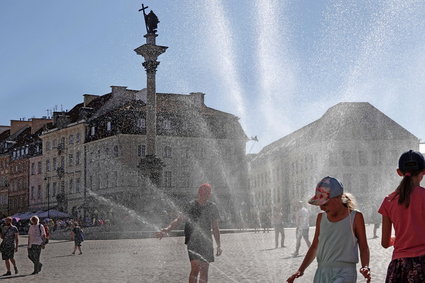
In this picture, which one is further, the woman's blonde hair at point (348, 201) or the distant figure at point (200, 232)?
the distant figure at point (200, 232)

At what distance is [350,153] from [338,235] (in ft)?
249

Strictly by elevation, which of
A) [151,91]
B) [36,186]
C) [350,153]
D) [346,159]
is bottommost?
[36,186]

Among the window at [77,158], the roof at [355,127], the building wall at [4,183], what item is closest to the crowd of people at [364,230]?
the roof at [355,127]

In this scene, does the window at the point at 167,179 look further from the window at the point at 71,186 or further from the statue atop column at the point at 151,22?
the statue atop column at the point at 151,22

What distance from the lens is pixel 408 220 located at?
5570 millimetres

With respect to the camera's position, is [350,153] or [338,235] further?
[350,153]

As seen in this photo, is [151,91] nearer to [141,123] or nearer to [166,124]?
[166,124]

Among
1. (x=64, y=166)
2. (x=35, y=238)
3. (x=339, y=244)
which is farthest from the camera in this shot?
(x=64, y=166)

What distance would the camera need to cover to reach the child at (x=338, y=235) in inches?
227

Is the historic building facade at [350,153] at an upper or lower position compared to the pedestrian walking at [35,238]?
upper

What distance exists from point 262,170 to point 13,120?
3832 cm

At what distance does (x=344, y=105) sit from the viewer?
89.8m

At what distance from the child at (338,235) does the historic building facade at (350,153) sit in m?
69.9

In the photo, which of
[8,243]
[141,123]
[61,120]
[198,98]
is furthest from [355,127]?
[8,243]
